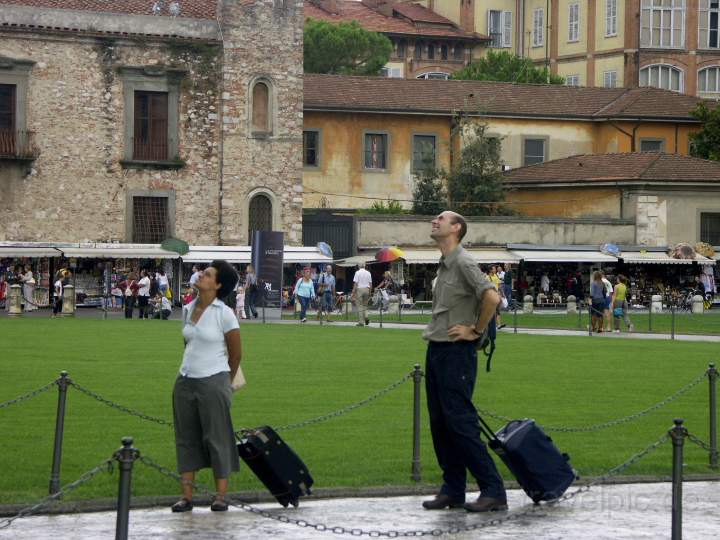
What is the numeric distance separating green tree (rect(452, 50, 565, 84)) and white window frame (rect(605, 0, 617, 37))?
3854 millimetres

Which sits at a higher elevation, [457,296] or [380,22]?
[380,22]

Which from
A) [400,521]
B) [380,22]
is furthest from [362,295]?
[380,22]

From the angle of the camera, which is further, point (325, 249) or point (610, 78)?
point (610, 78)

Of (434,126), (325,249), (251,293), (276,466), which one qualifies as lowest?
(276,466)

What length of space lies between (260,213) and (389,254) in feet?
15.4

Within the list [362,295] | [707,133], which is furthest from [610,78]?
[362,295]

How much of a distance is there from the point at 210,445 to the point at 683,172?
165ft

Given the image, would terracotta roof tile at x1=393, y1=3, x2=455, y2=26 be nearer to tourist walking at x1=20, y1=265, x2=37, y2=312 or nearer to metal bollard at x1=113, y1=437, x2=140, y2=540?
tourist walking at x1=20, y1=265, x2=37, y2=312

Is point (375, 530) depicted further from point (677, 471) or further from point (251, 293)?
point (251, 293)

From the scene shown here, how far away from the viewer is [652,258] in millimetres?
57125

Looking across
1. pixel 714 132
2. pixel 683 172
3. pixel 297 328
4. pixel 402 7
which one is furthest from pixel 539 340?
pixel 402 7

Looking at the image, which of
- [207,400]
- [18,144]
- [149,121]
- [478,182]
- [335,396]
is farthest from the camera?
[478,182]

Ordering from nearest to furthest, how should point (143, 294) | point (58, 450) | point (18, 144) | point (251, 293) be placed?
point (58, 450) < point (143, 294) < point (251, 293) < point (18, 144)

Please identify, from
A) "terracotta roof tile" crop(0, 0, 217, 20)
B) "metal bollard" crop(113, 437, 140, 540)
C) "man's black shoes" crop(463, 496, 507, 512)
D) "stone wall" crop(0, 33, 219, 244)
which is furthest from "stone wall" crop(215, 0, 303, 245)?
"metal bollard" crop(113, 437, 140, 540)
